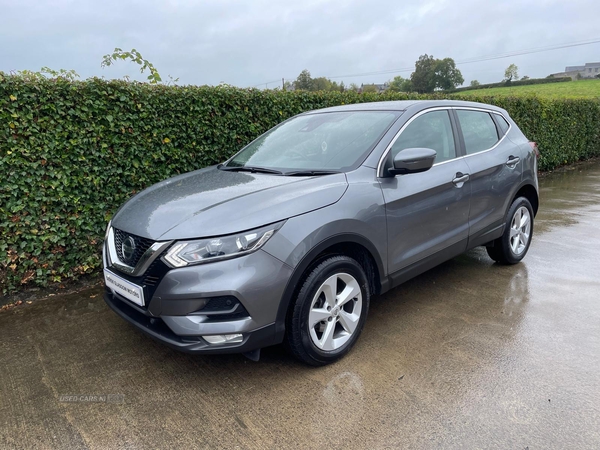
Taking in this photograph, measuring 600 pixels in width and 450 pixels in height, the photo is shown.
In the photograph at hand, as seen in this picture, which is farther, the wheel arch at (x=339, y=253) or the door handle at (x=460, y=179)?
the door handle at (x=460, y=179)

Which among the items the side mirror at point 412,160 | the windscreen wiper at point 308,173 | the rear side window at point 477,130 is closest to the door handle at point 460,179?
the rear side window at point 477,130

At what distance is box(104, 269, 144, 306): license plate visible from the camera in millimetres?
2432

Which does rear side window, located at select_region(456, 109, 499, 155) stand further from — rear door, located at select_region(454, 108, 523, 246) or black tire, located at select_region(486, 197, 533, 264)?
black tire, located at select_region(486, 197, 533, 264)

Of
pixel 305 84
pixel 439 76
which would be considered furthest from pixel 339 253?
pixel 439 76

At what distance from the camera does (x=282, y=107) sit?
5.66 metres

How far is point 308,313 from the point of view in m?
2.54

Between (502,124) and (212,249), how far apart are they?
347 centimetres

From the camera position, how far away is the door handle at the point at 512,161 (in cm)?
411

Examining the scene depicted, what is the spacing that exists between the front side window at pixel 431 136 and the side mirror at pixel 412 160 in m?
0.19

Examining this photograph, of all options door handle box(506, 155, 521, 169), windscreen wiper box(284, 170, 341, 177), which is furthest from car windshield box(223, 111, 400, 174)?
Result: door handle box(506, 155, 521, 169)

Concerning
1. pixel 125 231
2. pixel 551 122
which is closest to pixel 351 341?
pixel 125 231

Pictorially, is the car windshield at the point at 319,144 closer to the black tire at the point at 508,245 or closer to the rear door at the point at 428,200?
the rear door at the point at 428,200

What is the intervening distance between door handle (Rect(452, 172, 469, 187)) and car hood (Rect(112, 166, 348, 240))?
1.19 meters

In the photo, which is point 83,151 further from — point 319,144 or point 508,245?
point 508,245
